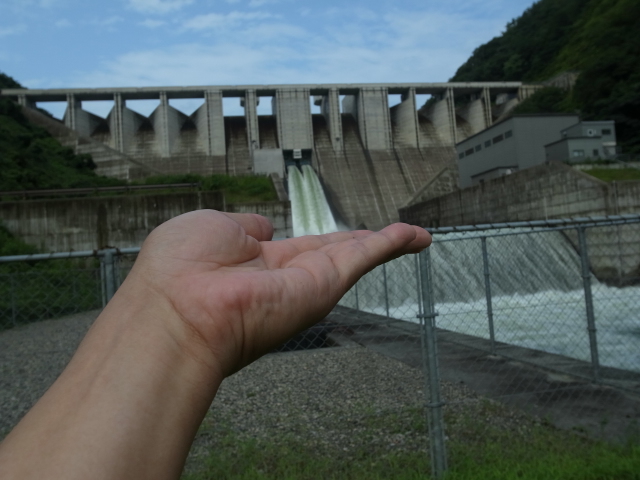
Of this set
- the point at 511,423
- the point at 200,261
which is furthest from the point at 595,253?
the point at 200,261

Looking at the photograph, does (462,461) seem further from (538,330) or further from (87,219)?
(87,219)

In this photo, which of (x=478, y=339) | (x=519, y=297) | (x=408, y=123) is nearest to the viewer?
(x=478, y=339)

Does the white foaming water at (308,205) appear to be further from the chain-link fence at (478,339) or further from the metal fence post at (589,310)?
the metal fence post at (589,310)

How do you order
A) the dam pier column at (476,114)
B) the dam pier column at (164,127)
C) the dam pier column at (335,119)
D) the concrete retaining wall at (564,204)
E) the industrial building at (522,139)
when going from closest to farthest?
1. the concrete retaining wall at (564,204)
2. the industrial building at (522,139)
3. the dam pier column at (164,127)
4. the dam pier column at (335,119)
5. the dam pier column at (476,114)

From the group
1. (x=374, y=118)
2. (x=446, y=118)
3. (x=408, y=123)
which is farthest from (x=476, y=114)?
(x=374, y=118)

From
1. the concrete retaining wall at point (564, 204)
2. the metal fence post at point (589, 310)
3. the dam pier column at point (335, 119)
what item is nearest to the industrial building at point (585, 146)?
the concrete retaining wall at point (564, 204)

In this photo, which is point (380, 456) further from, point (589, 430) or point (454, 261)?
point (454, 261)

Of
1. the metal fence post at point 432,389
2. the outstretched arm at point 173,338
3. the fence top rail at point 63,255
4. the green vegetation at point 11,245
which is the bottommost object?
the metal fence post at point 432,389
